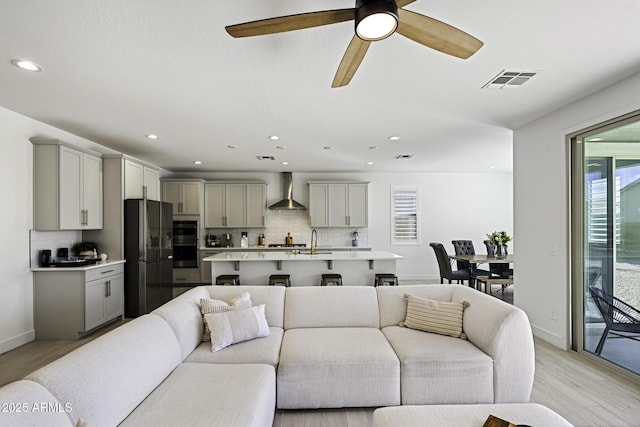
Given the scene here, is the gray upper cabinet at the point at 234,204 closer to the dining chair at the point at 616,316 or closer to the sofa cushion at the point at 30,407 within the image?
the dining chair at the point at 616,316

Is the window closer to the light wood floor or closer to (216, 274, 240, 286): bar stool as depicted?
the light wood floor

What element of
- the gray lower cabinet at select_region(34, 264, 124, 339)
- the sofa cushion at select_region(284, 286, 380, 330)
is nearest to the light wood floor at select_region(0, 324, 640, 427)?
the gray lower cabinet at select_region(34, 264, 124, 339)

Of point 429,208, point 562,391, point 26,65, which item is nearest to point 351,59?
point 26,65

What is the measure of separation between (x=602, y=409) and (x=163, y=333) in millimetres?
3196

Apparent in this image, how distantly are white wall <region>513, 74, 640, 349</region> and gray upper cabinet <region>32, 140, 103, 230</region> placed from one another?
579cm

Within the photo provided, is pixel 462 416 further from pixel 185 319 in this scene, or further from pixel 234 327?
pixel 185 319

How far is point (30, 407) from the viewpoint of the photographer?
1193 mm

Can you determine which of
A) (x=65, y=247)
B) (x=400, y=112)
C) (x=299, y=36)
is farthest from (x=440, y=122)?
(x=65, y=247)

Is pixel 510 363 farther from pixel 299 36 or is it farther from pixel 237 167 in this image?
pixel 237 167

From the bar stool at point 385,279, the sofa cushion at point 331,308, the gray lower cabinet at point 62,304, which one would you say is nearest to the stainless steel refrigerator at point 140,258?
the gray lower cabinet at point 62,304

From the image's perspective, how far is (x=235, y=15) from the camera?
195cm

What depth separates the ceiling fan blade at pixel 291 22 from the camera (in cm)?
151

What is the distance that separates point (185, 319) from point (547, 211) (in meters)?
4.01

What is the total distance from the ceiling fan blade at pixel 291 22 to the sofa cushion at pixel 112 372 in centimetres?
175
